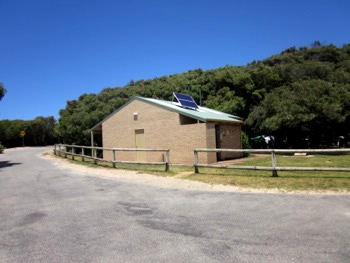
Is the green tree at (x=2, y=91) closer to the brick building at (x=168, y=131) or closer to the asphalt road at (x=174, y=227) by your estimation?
the brick building at (x=168, y=131)

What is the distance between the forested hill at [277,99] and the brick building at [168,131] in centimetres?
534

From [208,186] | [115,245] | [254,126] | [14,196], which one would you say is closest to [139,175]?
[208,186]

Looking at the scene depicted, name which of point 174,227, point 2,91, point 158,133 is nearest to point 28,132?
point 2,91

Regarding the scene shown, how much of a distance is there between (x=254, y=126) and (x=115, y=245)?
25.9 meters

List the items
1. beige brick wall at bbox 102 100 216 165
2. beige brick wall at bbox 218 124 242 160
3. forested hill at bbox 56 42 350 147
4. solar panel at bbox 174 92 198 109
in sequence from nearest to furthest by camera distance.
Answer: beige brick wall at bbox 102 100 216 165, beige brick wall at bbox 218 124 242 160, solar panel at bbox 174 92 198 109, forested hill at bbox 56 42 350 147

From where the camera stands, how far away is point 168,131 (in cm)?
1709

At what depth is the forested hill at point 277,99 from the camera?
22003mm

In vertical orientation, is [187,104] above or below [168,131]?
above

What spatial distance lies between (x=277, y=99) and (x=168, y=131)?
443 inches

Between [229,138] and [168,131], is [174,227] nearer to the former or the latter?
[168,131]

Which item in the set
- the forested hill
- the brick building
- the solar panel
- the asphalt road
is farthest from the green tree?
the asphalt road

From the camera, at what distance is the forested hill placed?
2200cm

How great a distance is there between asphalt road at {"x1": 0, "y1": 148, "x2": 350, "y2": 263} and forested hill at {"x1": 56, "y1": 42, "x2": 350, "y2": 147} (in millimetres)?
16278

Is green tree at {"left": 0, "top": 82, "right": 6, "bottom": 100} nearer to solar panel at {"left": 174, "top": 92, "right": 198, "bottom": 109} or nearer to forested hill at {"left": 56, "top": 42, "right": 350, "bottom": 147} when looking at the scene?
forested hill at {"left": 56, "top": 42, "right": 350, "bottom": 147}
